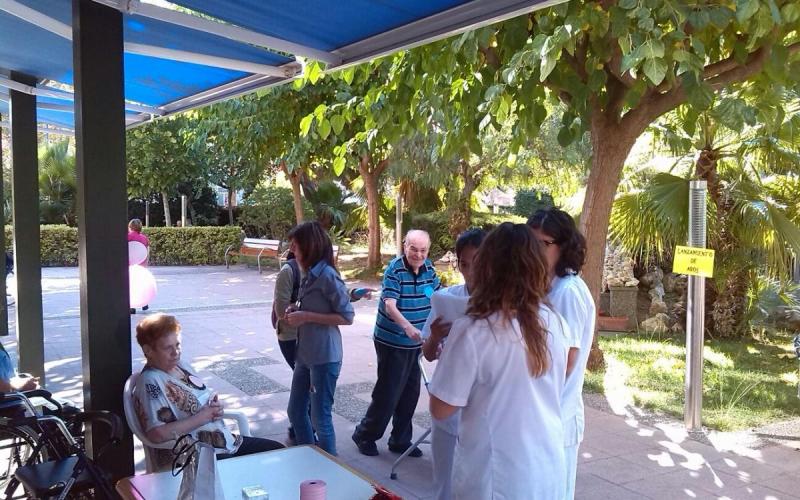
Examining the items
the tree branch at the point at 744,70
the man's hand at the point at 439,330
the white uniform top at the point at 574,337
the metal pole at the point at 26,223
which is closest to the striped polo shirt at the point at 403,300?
the man's hand at the point at 439,330

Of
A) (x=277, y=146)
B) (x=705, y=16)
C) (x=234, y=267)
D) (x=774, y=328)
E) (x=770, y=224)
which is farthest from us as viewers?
(x=234, y=267)

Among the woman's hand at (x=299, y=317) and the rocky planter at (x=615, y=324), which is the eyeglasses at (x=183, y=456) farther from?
the rocky planter at (x=615, y=324)

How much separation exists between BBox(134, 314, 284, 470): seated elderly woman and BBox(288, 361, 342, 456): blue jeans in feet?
3.42

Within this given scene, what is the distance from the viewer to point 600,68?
5.27m

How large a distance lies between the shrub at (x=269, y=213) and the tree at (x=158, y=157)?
10.7ft

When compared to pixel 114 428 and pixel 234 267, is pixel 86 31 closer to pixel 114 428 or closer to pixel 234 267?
pixel 114 428

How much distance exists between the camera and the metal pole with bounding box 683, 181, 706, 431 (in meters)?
5.74

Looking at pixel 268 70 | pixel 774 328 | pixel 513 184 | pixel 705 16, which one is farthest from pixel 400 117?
pixel 513 184

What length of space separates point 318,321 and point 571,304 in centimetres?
196

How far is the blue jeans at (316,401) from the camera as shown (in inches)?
172

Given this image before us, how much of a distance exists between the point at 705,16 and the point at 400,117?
250 centimetres

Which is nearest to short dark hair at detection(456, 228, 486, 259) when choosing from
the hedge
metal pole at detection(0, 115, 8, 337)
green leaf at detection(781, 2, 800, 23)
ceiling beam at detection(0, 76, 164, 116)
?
green leaf at detection(781, 2, 800, 23)

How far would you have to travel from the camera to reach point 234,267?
21.0 metres

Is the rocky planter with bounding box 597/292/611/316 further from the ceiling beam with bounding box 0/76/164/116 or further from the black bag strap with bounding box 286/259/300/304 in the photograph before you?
the ceiling beam with bounding box 0/76/164/116
